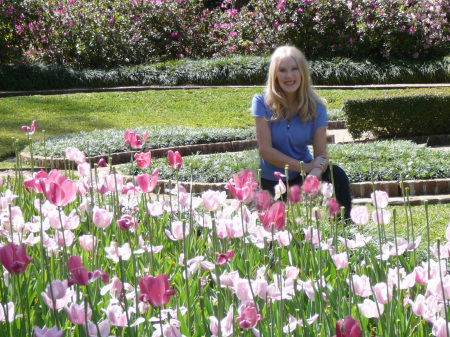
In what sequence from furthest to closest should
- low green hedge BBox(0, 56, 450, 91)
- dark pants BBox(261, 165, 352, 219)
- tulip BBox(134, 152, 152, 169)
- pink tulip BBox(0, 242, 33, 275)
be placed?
1. low green hedge BBox(0, 56, 450, 91)
2. dark pants BBox(261, 165, 352, 219)
3. tulip BBox(134, 152, 152, 169)
4. pink tulip BBox(0, 242, 33, 275)

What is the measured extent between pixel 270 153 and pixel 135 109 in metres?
8.92

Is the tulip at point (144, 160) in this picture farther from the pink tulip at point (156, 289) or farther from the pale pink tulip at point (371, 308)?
the pink tulip at point (156, 289)

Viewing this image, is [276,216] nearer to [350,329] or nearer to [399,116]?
[350,329]

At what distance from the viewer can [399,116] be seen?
9.80 meters

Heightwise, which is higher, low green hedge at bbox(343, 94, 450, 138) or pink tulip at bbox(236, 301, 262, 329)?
pink tulip at bbox(236, 301, 262, 329)

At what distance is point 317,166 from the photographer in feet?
13.1

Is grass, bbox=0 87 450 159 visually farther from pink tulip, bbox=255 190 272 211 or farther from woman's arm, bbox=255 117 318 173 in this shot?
pink tulip, bbox=255 190 272 211

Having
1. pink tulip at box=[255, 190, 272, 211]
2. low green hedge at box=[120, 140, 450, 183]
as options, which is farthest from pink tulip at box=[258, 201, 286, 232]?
low green hedge at box=[120, 140, 450, 183]

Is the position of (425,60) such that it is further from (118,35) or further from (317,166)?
(317,166)

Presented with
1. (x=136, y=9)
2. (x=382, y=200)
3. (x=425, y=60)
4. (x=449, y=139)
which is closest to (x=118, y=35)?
(x=136, y=9)

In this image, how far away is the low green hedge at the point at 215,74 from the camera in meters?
15.7

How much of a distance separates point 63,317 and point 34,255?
743mm

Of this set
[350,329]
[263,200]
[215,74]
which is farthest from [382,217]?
[215,74]

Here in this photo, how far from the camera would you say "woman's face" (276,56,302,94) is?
406 cm
